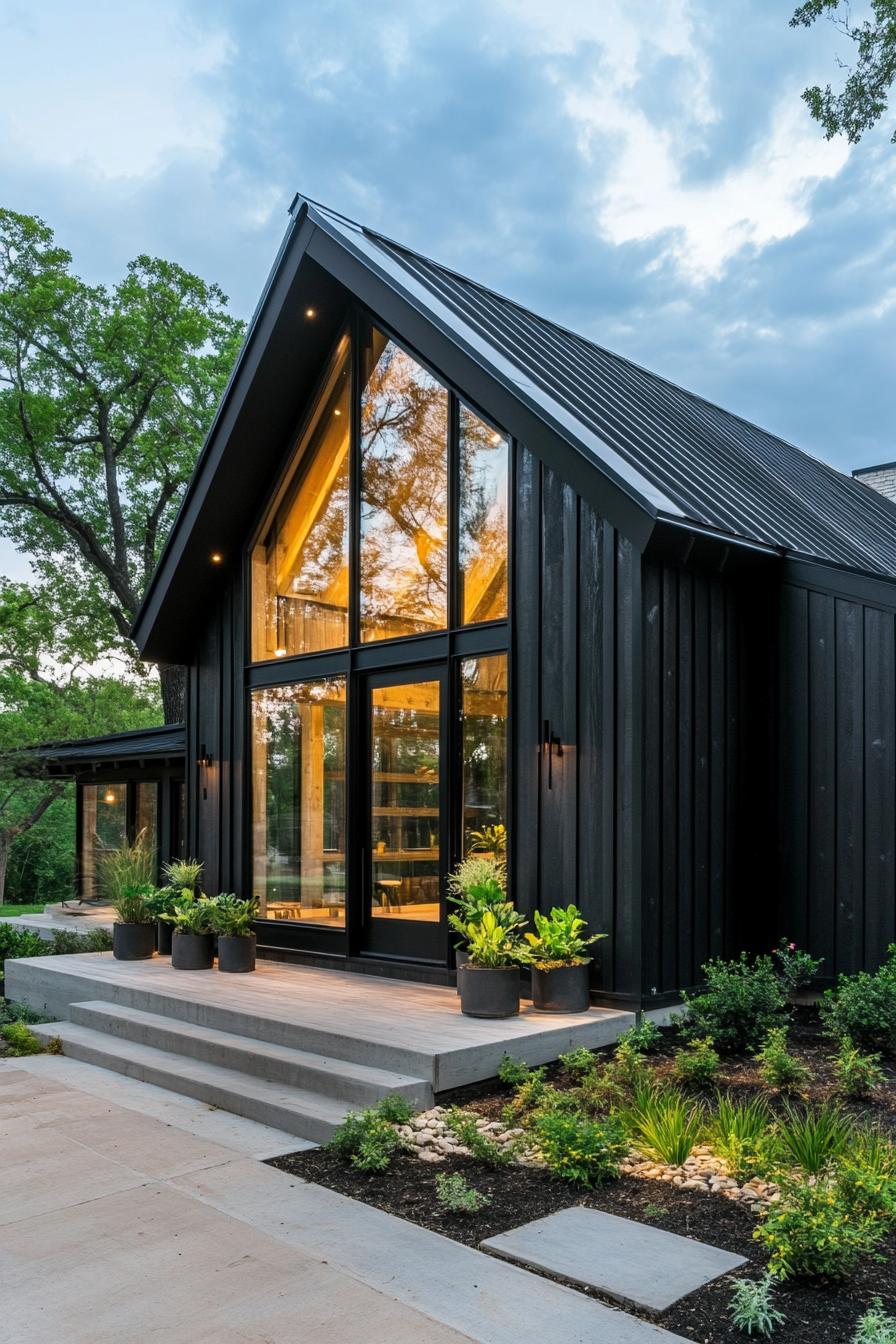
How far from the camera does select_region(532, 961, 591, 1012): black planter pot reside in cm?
595

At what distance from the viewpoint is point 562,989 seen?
5949mm

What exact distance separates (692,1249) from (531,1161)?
101cm

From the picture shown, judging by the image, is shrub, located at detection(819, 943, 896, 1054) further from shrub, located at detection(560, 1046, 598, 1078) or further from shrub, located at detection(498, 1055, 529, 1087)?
shrub, located at detection(498, 1055, 529, 1087)

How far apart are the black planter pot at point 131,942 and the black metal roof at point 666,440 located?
538cm

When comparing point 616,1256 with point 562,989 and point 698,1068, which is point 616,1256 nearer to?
point 698,1068

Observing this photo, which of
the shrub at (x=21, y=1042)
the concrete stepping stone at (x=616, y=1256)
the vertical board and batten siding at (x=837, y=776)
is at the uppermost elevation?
the vertical board and batten siding at (x=837, y=776)

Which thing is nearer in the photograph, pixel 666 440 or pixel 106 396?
pixel 666 440

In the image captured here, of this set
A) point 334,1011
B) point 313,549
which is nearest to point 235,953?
point 334,1011

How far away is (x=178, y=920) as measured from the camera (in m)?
8.16

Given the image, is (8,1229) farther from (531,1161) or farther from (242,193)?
(242,193)

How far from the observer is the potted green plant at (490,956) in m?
5.82

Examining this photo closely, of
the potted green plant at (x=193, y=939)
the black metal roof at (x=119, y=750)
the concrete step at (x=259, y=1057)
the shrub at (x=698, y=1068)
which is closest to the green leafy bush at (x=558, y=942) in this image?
the shrub at (x=698, y=1068)

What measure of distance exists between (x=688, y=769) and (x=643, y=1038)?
1.80 metres

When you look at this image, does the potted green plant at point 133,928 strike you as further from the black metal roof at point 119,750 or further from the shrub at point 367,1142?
the shrub at point 367,1142
